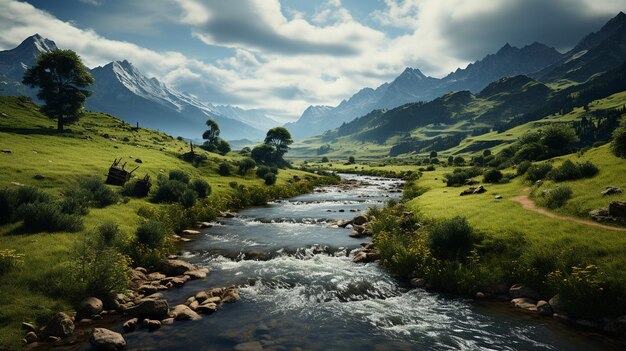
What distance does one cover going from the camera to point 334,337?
1603 cm

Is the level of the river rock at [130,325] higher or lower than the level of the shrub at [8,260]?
lower

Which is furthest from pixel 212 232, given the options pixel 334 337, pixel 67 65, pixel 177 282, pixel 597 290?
pixel 67 65

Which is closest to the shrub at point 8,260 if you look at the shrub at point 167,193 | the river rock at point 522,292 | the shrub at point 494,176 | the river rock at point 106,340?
the river rock at point 106,340

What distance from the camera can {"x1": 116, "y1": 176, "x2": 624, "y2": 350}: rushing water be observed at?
15305 mm

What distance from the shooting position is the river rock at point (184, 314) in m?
17.5

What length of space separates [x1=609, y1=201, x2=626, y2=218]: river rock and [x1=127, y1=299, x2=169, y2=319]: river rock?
97.4 ft

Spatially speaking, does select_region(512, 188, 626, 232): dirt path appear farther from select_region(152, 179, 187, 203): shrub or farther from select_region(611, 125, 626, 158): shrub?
select_region(152, 179, 187, 203): shrub

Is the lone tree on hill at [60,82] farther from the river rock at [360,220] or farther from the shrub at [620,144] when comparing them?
the shrub at [620,144]

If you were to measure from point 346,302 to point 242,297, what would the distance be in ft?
21.9

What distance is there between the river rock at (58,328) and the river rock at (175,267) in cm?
858

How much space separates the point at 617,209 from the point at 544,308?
10434 millimetres

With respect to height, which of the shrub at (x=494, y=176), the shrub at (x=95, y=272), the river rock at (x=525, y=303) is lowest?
the shrub at (x=95, y=272)

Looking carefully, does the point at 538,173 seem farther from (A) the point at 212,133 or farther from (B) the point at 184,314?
(A) the point at 212,133

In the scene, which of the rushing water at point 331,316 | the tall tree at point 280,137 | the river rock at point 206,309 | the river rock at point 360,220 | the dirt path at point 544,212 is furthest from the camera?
the tall tree at point 280,137
